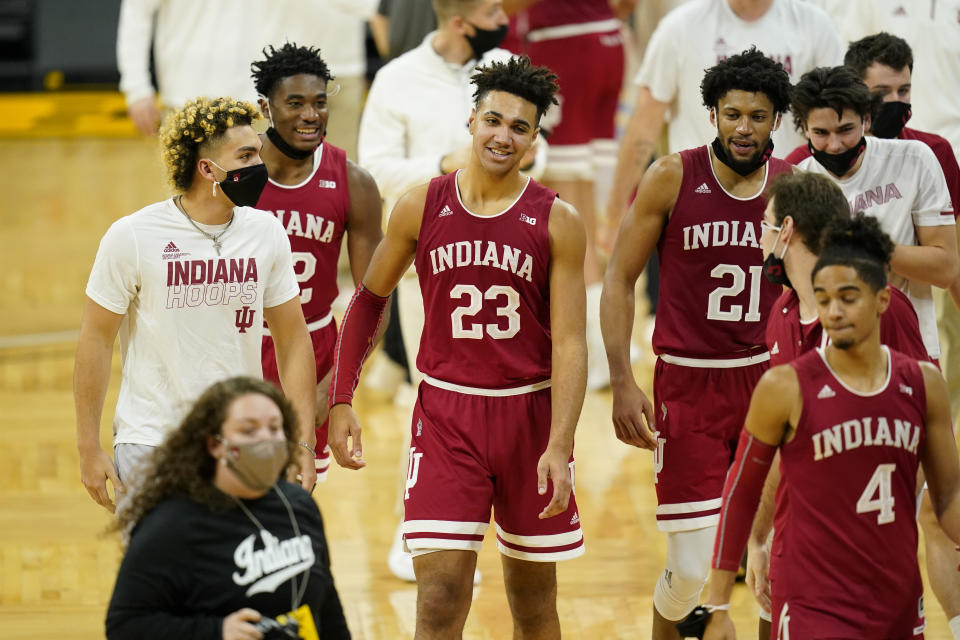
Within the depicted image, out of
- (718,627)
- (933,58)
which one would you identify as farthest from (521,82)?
(933,58)

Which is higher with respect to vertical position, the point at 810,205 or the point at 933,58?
the point at 933,58

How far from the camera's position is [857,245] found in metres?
3.99

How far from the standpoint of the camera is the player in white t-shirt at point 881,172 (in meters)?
5.05

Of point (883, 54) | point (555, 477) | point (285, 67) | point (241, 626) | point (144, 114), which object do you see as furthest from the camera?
point (144, 114)

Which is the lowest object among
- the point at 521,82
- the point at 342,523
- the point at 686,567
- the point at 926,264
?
the point at 342,523

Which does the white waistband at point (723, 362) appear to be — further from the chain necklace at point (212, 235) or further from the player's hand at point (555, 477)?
the chain necklace at point (212, 235)

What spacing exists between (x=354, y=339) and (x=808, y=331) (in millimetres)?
1539

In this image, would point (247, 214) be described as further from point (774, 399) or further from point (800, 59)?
point (800, 59)

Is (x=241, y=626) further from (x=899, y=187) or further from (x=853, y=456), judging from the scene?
(x=899, y=187)

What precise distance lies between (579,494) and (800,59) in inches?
98.9

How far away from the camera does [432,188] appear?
4930mm

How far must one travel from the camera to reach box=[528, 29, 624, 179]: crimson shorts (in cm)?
964

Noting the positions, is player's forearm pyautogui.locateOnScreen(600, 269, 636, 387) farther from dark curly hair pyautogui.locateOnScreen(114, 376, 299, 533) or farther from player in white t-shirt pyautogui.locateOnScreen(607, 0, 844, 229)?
player in white t-shirt pyautogui.locateOnScreen(607, 0, 844, 229)

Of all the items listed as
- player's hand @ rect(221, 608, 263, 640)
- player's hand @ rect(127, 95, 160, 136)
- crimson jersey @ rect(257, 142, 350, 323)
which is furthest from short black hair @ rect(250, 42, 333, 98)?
player's hand @ rect(127, 95, 160, 136)
